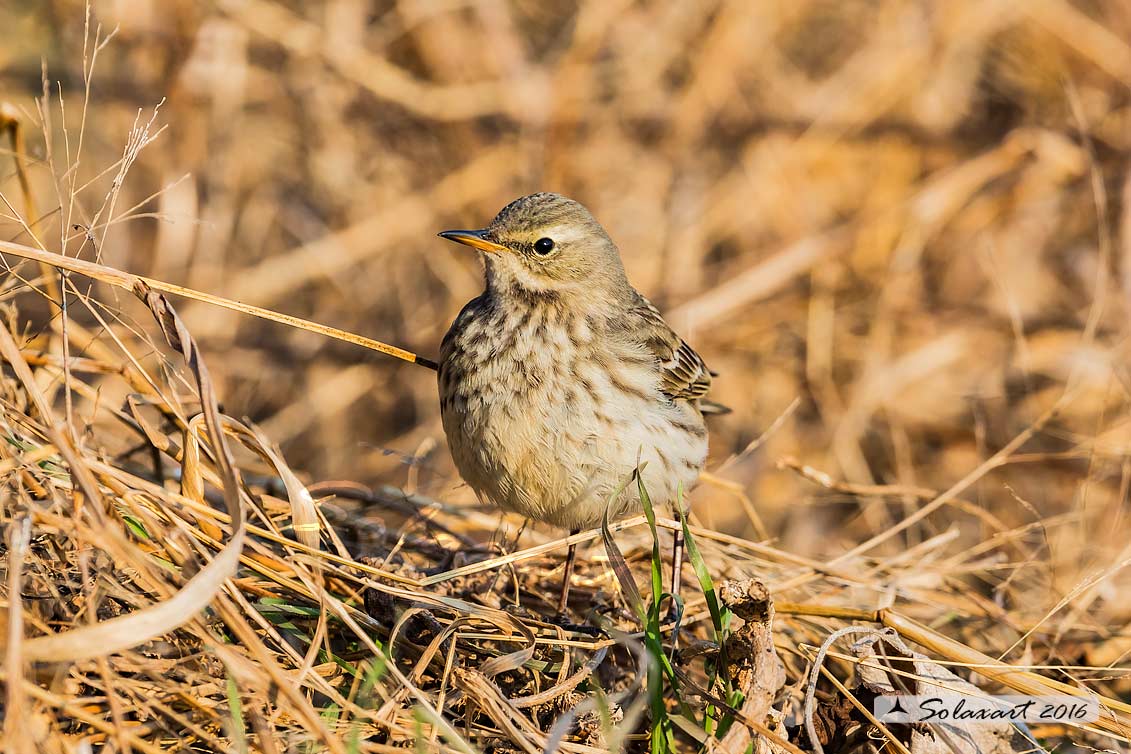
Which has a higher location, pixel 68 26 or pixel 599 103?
pixel 68 26

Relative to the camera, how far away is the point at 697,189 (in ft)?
26.0

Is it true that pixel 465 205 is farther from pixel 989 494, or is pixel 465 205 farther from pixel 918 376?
pixel 989 494

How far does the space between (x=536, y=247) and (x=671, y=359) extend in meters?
0.67

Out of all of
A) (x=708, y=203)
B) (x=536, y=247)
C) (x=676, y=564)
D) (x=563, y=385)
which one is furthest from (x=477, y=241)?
(x=708, y=203)

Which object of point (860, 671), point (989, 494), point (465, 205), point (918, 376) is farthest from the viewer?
point (465, 205)

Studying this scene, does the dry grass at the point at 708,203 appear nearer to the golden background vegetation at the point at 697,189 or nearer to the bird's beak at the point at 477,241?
the golden background vegetation at the point at 697,189

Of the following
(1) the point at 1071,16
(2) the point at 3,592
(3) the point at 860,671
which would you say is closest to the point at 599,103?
(1) the point at 1071,16

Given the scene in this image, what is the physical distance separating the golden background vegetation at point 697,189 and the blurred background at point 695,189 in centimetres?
2

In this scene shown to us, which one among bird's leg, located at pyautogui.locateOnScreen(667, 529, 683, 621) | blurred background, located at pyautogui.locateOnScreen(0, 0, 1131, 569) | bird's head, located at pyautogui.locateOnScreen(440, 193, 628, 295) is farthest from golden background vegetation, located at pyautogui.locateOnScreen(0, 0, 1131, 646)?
bird's head, located at pyautogui.locateOnScreen(440, 193, 628, 295)

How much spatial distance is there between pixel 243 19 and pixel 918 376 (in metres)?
4.85

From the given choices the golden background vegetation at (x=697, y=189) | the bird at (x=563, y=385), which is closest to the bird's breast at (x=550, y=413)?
the bird at (x=563, y=385)

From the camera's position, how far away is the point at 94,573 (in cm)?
270

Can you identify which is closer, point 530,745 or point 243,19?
point 530,745

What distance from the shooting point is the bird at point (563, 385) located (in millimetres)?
3588
